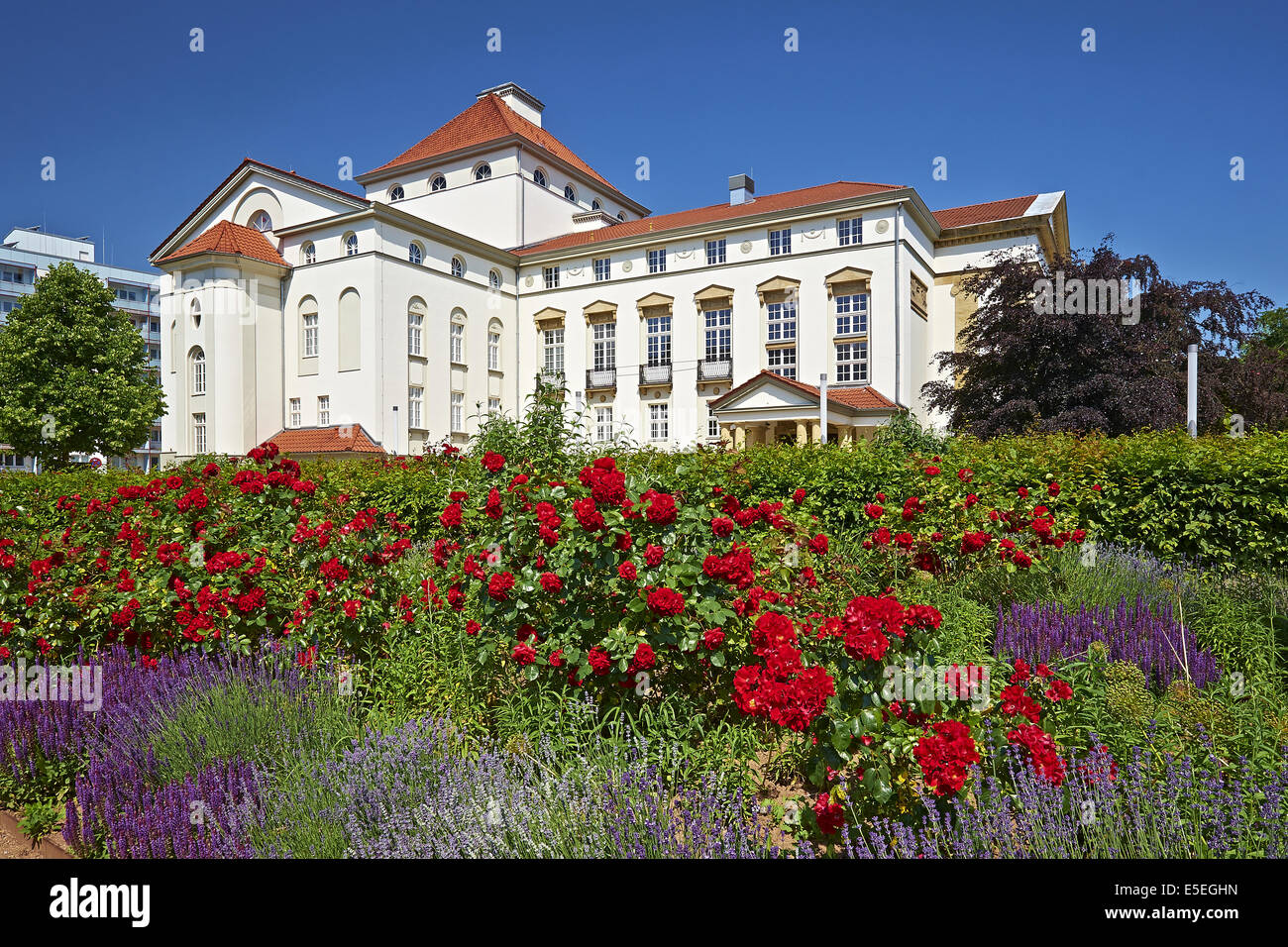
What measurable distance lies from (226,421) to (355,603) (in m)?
33.6

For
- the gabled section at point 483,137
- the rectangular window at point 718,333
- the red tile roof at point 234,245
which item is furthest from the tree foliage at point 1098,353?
the red tile roof at point 234,245

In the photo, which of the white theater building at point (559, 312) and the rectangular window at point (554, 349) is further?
the rectangular window at point (554, 349)

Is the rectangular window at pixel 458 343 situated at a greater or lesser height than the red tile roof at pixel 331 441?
greater

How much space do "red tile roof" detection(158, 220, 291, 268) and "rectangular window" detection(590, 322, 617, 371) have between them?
1458 cm

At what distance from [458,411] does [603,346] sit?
773 cm

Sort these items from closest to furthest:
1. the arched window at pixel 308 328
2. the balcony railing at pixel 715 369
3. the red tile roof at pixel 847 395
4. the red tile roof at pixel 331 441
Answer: the red tile roof at pixel 847 395, the red tile roof at pixel 331 441, the balcony railing at pixel 715 369, the arched window at pixel 308 328

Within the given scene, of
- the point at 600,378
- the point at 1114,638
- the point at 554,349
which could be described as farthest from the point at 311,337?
the point at 1114,638

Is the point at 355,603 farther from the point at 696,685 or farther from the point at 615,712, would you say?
the point at 696,685

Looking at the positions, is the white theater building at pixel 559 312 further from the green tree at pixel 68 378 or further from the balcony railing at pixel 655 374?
the green tree at pixel 68 378

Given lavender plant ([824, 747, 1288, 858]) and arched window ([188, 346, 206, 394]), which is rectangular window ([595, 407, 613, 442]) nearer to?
arched window ([188, 346, 206, 394])

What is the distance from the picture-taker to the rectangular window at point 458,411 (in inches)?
1396

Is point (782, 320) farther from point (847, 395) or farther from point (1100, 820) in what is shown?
point (1100, 820)

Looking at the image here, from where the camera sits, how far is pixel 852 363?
3150cm

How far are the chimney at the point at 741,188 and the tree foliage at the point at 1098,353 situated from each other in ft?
57.9
